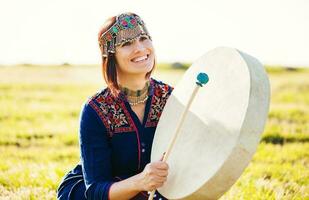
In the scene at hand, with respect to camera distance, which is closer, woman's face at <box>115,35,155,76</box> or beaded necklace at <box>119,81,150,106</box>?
woman's face at <box>115,35,155,76</box>

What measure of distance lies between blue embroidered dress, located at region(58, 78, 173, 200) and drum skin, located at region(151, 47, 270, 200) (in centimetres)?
21

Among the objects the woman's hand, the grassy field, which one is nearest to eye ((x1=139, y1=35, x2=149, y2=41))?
the woman's hand

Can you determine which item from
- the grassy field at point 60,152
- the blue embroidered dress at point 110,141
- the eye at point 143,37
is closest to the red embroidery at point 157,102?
the blue embroidered dress at point 110,141

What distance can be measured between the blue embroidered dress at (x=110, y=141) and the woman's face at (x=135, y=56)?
10.2 inches

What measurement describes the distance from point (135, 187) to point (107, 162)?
422mm

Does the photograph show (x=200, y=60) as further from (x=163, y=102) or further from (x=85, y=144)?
(x=85, y=144)

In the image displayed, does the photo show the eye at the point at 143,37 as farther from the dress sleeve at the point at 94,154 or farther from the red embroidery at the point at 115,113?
the dress sleeve at the point at 94,154

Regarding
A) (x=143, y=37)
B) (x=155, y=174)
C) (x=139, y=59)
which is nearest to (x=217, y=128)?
(x=155, y=174)

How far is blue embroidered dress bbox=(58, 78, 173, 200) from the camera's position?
11.7 feet

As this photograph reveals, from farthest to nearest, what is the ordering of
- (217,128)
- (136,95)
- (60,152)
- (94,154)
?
1. (60,152)
2. (136,95)
3. (94,154)
4. (217,128)

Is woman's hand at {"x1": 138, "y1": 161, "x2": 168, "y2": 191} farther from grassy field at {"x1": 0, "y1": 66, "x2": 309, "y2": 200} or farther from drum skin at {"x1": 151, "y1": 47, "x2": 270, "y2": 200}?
grassy field at {"x1": 0, "y1": 66, "x2": 309, "y2": 200}

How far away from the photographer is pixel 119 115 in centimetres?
372

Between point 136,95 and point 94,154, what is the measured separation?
0.55 meters

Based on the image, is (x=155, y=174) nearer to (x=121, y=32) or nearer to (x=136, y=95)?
(x=136, y=95)
